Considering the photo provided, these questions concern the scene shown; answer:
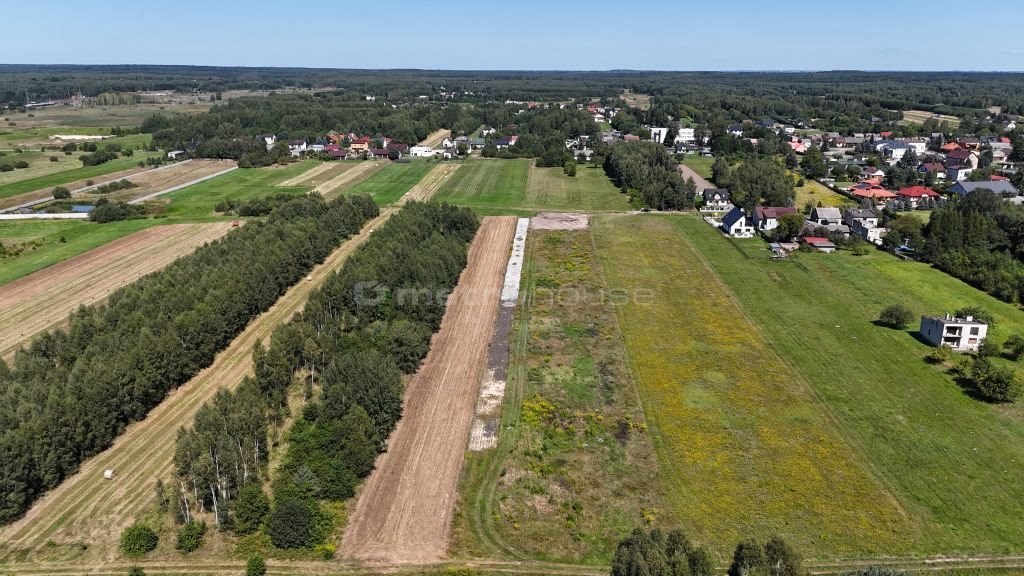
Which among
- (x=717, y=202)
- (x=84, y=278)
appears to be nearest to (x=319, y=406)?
(x=84, y=278)

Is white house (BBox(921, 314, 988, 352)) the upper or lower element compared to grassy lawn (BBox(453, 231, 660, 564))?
upper

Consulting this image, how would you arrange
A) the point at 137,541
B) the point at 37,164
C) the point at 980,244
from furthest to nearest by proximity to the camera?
1. the point at 37,164
2. the point at 980,244
3. the point at 137,541

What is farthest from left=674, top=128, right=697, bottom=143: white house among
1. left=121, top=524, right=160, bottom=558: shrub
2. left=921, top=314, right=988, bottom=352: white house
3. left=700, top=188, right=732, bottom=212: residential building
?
left=121, top=524, right=160, bottom=558: shrub

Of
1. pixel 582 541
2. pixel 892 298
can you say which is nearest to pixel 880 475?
pixel 582 541

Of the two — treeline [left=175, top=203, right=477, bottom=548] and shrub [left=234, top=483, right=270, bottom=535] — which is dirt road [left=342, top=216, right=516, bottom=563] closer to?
treeline [left=175, top=203, right=477, bottom=548]

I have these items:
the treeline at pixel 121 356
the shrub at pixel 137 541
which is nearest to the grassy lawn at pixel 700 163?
the treeline at pixel 121 356

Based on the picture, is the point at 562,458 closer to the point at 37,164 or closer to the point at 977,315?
the point at 977,315

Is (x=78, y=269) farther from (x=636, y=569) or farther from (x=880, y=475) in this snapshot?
(x=880, y=475)
